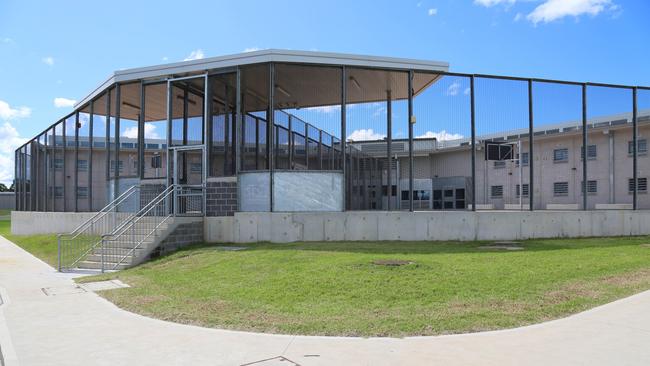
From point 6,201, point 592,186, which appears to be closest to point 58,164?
point 592,186

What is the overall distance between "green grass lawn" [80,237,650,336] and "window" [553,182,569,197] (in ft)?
47.9

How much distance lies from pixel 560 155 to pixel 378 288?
22.6 m

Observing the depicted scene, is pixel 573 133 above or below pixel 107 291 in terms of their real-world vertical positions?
above

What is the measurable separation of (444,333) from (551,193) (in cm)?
2439

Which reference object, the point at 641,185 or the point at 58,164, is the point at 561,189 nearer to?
the point at 641,185

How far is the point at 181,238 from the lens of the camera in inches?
585

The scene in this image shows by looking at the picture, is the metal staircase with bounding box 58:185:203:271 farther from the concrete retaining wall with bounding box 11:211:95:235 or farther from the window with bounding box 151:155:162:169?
the concrete retaining wall with bounding box 11:211:95:235

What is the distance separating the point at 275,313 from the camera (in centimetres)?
713

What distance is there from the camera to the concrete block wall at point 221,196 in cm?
1612

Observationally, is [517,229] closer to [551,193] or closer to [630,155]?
[551,193]

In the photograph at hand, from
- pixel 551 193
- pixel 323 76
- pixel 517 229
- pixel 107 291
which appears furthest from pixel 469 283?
pixel 551 193

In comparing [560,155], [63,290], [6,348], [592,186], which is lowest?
[63,290]

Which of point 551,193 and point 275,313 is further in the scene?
point 551,193

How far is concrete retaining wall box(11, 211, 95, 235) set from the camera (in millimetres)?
21375
